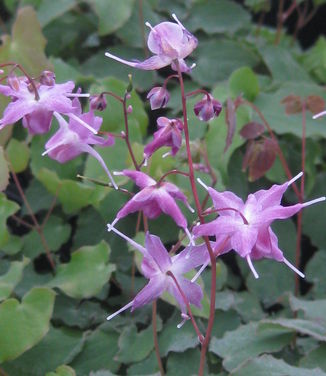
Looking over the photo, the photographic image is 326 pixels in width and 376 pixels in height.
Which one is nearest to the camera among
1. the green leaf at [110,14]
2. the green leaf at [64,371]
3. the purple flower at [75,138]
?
the purple flower at [75,138]

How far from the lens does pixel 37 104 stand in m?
0.69

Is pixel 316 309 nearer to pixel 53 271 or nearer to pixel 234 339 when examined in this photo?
pixel 234 339

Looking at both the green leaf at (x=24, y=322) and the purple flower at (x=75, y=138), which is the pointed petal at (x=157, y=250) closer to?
the purple flower at (x=75, y=138)

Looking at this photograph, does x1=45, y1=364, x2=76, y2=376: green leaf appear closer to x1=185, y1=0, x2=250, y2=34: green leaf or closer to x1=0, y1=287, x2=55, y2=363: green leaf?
x1=0, y1=287, x2=55, y2=363: green leaf

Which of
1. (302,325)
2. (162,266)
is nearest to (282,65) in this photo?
(302,325)

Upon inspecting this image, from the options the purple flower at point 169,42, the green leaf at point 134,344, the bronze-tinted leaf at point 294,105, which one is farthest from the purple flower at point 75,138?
the bronze-tinted leaf at point 294,105

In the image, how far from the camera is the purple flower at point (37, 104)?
68 centimetres

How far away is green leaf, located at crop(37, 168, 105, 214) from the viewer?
45.3 inches

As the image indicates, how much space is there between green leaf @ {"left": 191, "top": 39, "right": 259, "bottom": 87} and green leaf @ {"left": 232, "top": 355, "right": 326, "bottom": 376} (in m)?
0.78

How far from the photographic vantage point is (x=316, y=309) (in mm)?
1044

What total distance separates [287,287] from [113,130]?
40 centimetres

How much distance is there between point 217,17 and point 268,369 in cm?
101

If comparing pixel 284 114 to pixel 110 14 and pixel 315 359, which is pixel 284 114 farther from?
pixel 315 359

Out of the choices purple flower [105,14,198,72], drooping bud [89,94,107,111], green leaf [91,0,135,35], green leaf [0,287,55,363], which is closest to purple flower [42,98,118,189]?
drooping bud [89,94,107,111]
